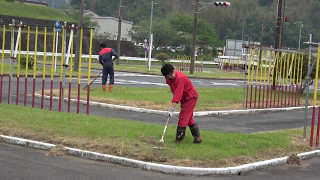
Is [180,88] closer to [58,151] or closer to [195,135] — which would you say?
[195,135]

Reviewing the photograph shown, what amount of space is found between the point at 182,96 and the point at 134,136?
3.81ft

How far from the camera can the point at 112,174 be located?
8.62 metres

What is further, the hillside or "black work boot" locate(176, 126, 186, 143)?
the hillside

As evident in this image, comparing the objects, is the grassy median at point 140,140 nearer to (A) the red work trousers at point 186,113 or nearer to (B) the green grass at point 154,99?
(A) the red work trousers at point 186,113

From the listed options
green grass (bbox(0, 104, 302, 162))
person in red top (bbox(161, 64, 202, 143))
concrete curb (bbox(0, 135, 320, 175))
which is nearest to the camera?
concrete curb (bbox(0, 135, 320, 175))

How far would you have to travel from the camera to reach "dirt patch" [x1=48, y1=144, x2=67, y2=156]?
9688mm

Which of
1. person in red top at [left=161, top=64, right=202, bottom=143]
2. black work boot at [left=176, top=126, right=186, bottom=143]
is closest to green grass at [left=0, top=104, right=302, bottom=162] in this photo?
black work boot at [left=176, top=126, right=186, bottom=143]

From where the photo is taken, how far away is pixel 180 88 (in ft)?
33.8

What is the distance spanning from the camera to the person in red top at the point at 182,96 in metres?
10.2

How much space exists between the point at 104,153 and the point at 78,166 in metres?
0.82

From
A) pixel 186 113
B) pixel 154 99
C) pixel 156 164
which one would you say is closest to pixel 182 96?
pixel 186 113

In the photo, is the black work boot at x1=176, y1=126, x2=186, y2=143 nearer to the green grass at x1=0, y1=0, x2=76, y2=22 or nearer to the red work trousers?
the red work trousers

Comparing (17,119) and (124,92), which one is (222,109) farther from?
(17,119)

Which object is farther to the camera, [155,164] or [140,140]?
[140,140]
